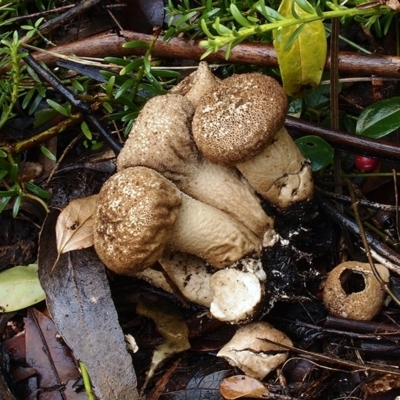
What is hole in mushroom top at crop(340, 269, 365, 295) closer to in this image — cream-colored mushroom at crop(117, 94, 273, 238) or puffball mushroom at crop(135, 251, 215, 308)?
cream-colored mushroom at crop(117, 94, 273, 238)

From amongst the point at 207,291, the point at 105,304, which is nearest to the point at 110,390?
the point at 105,304

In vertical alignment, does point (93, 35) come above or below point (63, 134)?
above

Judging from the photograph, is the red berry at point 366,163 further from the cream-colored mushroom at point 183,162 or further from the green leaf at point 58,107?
the green leaf at point 58,107

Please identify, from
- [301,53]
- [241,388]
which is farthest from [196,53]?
[241,388]

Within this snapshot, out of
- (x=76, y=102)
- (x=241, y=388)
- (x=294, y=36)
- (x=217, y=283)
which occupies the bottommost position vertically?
(x=241, y=388)

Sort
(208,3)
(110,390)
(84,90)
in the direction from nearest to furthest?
(110,390) → (208,3) → (84,90)

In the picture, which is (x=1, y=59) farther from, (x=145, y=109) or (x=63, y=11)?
(x=145, y=109)

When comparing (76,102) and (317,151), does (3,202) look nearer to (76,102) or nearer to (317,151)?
(76,102)
